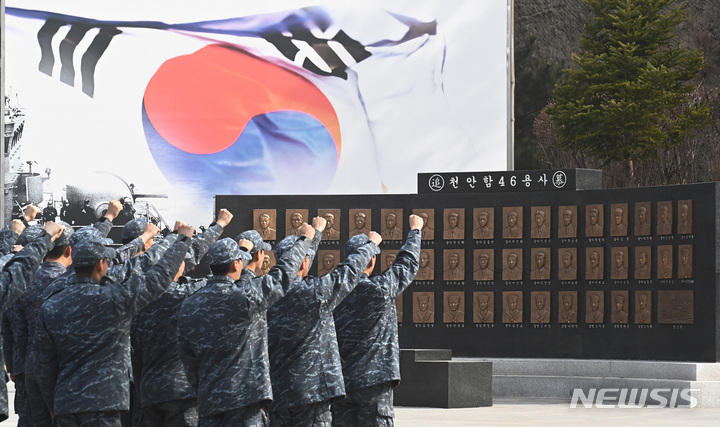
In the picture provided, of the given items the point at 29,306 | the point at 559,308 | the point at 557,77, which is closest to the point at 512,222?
the point at 559,308

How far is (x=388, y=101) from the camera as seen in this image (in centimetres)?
2834

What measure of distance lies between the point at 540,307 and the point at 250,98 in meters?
9.97

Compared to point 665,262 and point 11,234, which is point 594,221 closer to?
point 665,262

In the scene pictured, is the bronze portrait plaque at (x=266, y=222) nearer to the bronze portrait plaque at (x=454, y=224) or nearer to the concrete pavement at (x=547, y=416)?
the bronze portrait plaque at (x=454, y=224)

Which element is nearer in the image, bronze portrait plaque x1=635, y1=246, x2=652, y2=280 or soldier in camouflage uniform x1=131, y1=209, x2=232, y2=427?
soldier in camouflage uniform x1=131, y1=209, x2=232, y2=427

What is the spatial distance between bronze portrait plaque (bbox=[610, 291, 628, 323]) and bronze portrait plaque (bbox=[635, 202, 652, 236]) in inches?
41.3

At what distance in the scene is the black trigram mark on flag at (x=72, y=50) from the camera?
92.2 ft

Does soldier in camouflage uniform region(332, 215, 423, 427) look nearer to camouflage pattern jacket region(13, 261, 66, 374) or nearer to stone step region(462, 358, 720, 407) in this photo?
camouflage pattern jacket region(13, 261, 66, 374)

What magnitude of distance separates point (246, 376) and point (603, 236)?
11981mm

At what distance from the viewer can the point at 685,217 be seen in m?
19.7

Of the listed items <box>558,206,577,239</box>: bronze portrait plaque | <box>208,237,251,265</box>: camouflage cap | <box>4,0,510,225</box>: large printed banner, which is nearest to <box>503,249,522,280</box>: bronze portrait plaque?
<box>558,206,577,239</box>: bronze portrait plaque

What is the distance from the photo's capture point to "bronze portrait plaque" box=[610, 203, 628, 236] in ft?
67.3

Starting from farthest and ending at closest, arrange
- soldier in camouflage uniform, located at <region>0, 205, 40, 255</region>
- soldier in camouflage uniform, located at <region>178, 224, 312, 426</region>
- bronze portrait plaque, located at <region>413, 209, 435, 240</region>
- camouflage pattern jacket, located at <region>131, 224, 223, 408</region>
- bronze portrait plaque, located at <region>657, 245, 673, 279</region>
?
bronze portrait plaque, located at <region>413, 209, 435, 240</region>, bronze portrait plaque, located at <region>657, 245, 673, 279</region>, soldier in camouflage uniform, located at <region>0, 205, 40, 255</region>, camouflage pattern jacket, located at <region>131, 224, 223, 408</region>, soldier in camouflage uniform, located at <region>178, 224, 312, 426</region>

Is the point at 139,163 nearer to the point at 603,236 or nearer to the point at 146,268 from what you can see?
the point at 603,236
